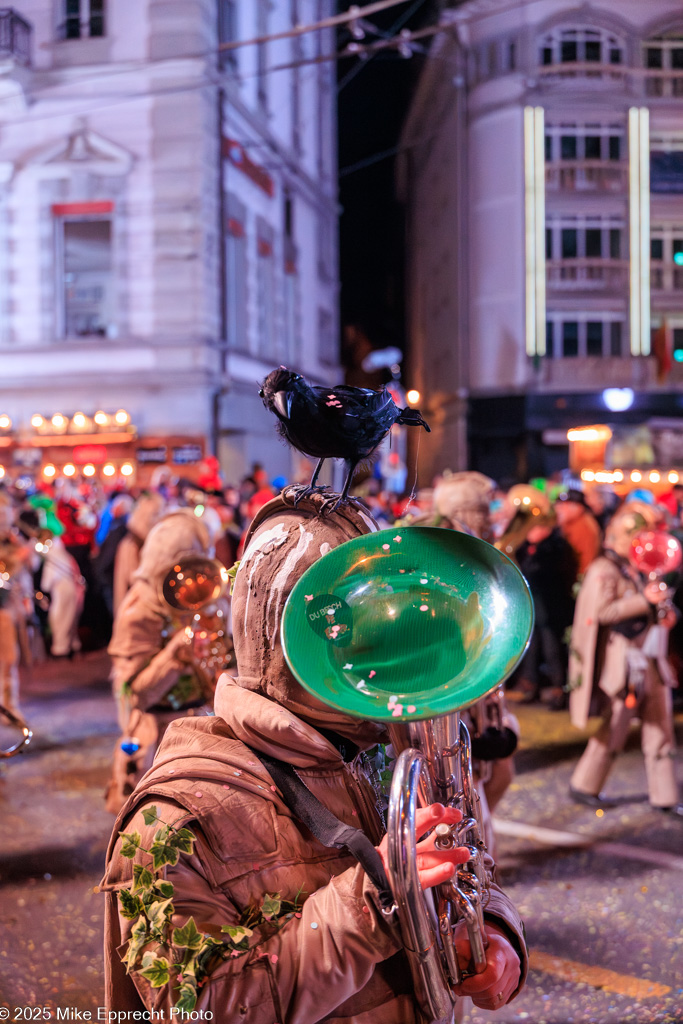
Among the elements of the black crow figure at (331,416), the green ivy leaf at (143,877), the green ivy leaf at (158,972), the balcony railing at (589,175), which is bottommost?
the green ivy leaf at (158,972)

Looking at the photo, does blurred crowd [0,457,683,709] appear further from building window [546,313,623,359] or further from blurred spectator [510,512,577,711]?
building window [546,313,623,359]

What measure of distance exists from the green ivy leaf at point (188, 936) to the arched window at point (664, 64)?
26996 mm

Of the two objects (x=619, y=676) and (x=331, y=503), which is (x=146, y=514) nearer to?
(x=619, y=676)

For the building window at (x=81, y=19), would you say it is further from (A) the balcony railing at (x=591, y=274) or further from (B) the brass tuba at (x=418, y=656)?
(B) the brass tuba at (x=418, y=656)

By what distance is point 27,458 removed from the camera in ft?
63.5

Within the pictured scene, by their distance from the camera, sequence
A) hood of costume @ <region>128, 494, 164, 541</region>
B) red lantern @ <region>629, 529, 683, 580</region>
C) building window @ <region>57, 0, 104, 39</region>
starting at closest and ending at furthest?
red lantern @ <region>629, 529, 683, 580</region>
hood of costume @ <region>128, 494, 164, 541</region>
building window @ <region>57, 0, 104, 39</region>

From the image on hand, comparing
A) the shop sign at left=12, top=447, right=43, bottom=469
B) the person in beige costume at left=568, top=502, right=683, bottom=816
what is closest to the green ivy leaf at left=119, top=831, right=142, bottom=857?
the person in beige costume at left=568, top=502, right=683, bottom=816

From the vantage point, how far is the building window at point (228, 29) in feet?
65.4

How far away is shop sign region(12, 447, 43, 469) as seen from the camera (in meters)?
19.3

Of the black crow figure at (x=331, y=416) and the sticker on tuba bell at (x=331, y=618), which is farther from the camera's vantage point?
the black crow figure at (x=331, y=416)

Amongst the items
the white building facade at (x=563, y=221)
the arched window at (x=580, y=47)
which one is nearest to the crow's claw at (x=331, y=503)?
the white building facade at (x=563, y=221)

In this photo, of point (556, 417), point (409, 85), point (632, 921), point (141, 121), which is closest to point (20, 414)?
point (141, 121)

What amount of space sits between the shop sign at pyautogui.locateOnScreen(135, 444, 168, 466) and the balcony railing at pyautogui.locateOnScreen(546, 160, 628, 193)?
1355 centimetres

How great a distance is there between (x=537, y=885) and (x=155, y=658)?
230cm
